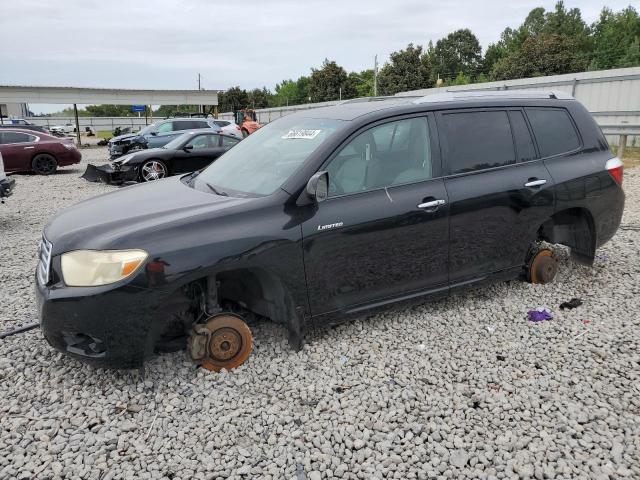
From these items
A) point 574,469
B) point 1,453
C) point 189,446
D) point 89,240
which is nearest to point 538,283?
point 574,469

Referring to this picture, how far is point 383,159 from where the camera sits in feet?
12.2

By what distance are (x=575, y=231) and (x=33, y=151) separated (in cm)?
1570

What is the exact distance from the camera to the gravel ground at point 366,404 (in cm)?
251

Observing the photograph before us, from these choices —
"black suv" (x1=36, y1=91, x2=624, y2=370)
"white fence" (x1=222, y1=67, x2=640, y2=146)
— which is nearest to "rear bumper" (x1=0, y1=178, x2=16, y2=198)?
"black suv" (x1=36, y1=91, x2=624, y2=370)

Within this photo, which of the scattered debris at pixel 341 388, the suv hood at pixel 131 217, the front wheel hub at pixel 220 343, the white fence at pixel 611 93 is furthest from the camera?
the white fence at pixel 611 93

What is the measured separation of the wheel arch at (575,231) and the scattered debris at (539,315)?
75 centimetres

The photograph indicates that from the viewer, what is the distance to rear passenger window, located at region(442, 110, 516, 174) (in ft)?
12.8

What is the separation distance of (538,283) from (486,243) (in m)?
0.96

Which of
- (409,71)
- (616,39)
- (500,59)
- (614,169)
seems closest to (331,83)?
(409,71)

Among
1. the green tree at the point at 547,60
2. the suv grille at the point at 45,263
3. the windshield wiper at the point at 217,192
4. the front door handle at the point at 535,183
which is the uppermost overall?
the green tree at the point at 547,60

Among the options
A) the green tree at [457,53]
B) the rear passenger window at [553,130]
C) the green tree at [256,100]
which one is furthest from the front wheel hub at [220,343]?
the green tree at [457,53]

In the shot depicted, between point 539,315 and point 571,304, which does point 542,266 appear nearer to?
point 571,304

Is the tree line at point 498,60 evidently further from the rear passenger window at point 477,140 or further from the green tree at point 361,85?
the rear passenger window at point 477,140

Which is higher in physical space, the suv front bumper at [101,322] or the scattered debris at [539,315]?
the suv front bumper at [101,322]
